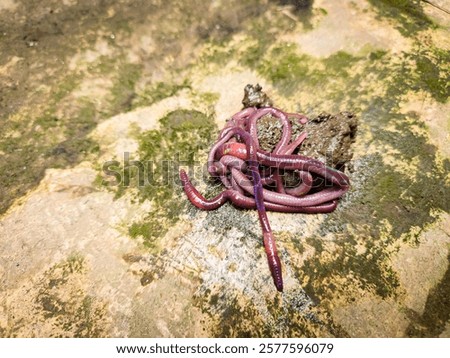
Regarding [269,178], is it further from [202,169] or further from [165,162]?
[165,162]

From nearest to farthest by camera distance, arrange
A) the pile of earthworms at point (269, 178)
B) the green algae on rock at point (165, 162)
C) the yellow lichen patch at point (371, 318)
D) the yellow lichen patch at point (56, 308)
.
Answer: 1. the yellow lichen patch at point (371, 318)
2. the yellow lichen patch at point (56, 308)
3. the pile of earthworms at point (269, 178)
4. the green algae on rock at point (165, 162)

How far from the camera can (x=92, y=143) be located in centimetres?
609

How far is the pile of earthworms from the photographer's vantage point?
→ 4895mm

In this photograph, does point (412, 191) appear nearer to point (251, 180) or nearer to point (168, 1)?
point (251, 180)

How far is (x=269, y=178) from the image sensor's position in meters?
5.19

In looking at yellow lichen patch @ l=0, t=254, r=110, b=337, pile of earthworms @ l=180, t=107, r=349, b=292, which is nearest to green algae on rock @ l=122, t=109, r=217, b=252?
pile of earthworms @ l=180, t=107, r=349, b=292

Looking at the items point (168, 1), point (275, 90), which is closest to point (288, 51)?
point (275, 90)

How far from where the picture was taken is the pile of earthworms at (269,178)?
4.89 metres

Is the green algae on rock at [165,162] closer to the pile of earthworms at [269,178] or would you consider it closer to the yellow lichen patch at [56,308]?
the pile of earthworms at [269,178]
